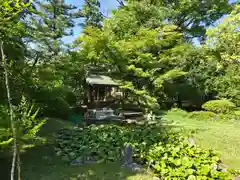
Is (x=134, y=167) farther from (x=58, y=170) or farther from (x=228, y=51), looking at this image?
(x=228, y=51)

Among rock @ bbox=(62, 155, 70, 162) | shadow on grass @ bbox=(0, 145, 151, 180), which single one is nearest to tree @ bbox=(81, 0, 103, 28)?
rock @ bbox=(62, 155, 70, 162)

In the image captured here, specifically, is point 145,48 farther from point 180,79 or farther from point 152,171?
point 152,171

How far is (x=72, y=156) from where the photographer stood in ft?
19.0

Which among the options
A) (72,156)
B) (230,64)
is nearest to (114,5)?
(230,64)

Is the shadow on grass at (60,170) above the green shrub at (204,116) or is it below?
below

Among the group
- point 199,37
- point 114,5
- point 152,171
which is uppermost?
point 114,5

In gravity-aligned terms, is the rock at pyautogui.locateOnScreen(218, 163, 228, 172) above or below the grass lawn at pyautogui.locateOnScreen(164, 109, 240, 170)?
below

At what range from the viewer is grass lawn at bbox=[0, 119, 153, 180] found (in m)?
4.72

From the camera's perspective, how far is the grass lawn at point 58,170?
15.5ft

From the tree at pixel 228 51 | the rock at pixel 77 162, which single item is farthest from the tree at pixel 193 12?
the rock at pixel 77 162

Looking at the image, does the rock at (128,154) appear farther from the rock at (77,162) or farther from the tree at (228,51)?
the tree at (228,51)

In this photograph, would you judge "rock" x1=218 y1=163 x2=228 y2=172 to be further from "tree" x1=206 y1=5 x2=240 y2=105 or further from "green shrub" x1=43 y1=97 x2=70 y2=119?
"green shrub" x1=43 y1=97 x2=70 y2=119

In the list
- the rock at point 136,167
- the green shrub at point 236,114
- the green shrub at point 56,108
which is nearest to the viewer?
the rock at point 136,167

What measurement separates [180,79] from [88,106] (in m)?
7.91
